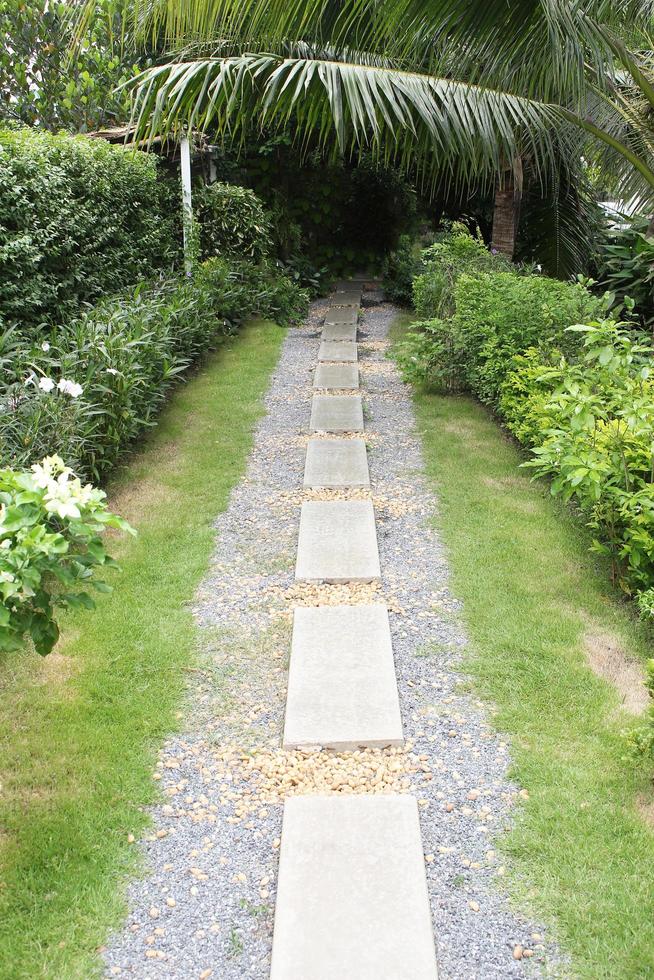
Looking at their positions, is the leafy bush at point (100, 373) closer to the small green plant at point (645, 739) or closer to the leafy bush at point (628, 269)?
the small green plant at point (645, 739)

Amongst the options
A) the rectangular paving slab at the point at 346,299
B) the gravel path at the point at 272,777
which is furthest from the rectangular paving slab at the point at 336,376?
the rectangular paving slab at the point at 346,299

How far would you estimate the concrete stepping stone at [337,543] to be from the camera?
432 cm

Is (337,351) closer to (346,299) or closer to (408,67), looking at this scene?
(408,67)

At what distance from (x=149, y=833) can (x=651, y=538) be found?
246cm

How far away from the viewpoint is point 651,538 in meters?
3.73

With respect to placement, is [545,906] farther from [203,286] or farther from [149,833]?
[203,286]

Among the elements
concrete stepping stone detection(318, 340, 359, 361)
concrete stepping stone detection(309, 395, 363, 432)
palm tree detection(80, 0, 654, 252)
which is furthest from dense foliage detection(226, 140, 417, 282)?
concrete stepping stone detection(309, 395, 363, 432)

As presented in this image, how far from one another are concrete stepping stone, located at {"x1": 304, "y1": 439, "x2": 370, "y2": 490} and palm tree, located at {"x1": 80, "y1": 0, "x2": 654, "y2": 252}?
2153mm

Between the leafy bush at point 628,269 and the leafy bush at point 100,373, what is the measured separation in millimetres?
4951

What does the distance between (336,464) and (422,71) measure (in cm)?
348

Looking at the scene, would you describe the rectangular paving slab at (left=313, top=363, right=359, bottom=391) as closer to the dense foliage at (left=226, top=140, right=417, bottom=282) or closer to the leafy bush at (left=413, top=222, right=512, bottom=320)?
the leafy bush at (left=413, top=222, right=512, bottom=320)

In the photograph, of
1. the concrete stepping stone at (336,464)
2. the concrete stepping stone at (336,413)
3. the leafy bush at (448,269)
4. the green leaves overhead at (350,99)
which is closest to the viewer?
the concrete stepping stone at (336,464)

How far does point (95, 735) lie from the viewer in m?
3.16

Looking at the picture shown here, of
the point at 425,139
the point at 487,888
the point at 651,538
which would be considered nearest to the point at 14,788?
the point at 487,888
